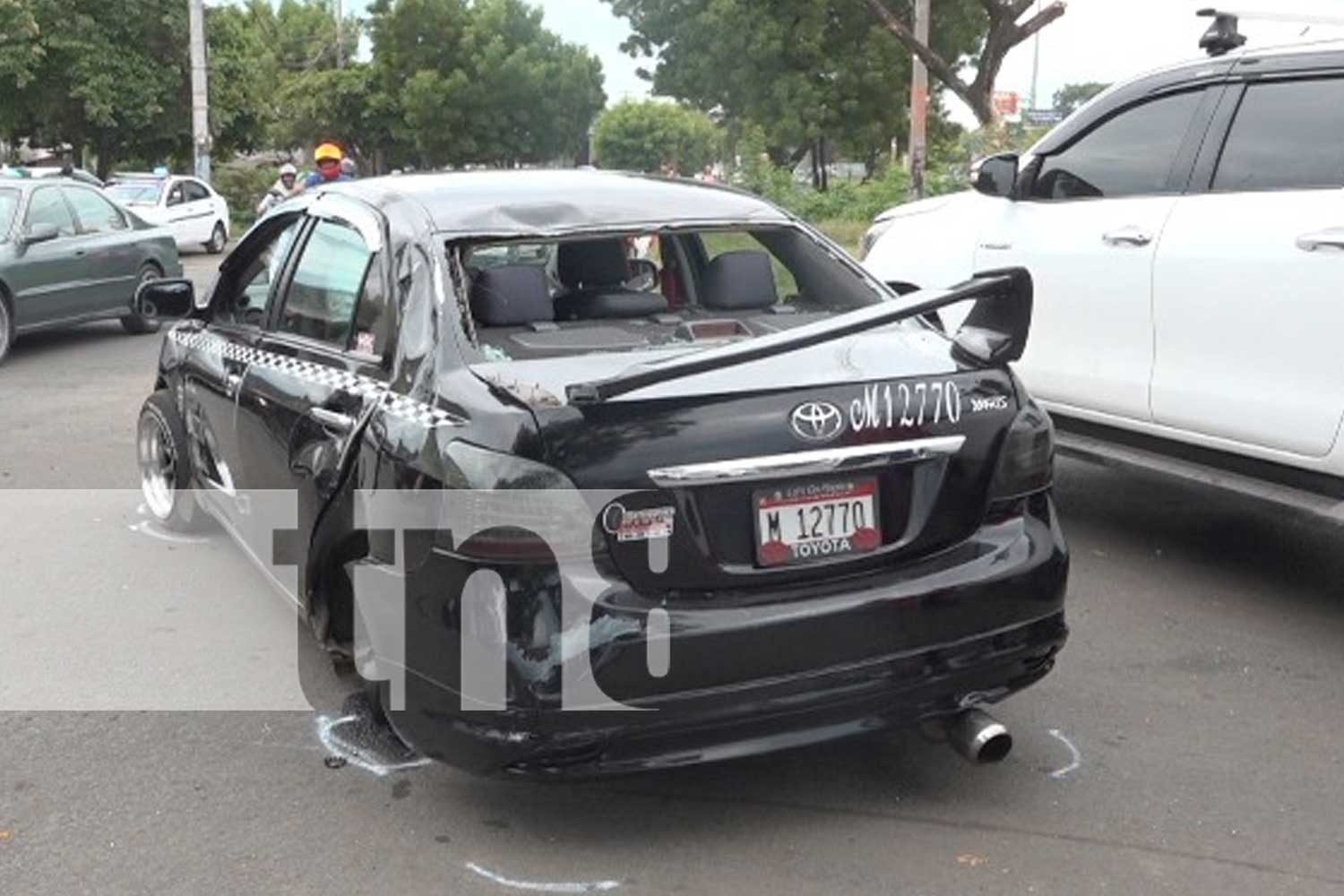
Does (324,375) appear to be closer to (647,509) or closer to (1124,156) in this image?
(647,509)

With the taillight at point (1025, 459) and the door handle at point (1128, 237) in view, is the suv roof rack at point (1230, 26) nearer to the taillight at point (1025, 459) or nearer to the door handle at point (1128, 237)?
the door handle at point (1128, 237)

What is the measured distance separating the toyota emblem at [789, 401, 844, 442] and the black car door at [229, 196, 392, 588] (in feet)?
3.64

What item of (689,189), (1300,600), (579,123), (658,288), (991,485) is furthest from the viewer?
(579,123)

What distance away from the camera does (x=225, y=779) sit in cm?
398

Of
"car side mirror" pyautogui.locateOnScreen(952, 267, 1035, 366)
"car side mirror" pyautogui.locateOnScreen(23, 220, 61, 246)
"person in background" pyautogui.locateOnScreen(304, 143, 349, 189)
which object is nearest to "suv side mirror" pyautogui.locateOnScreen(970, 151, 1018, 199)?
"car side mirror" pyautogui.locateOnScreen(952, 267, 1035, 366)

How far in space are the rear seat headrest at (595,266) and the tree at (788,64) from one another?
34608mm

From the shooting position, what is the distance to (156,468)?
650 centimetres

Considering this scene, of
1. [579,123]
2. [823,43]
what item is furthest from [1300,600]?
[579,123]

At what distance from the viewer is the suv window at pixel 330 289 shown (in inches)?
165

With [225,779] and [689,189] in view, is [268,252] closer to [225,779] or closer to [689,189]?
[689,189]

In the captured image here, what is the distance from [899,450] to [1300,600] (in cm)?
280

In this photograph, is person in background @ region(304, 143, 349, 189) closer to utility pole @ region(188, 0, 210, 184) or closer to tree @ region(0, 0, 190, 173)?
utility pole @ region(188, 0, 210, 184)

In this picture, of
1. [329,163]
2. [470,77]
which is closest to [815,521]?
[329,163]

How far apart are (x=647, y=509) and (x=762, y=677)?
1.58 feet
